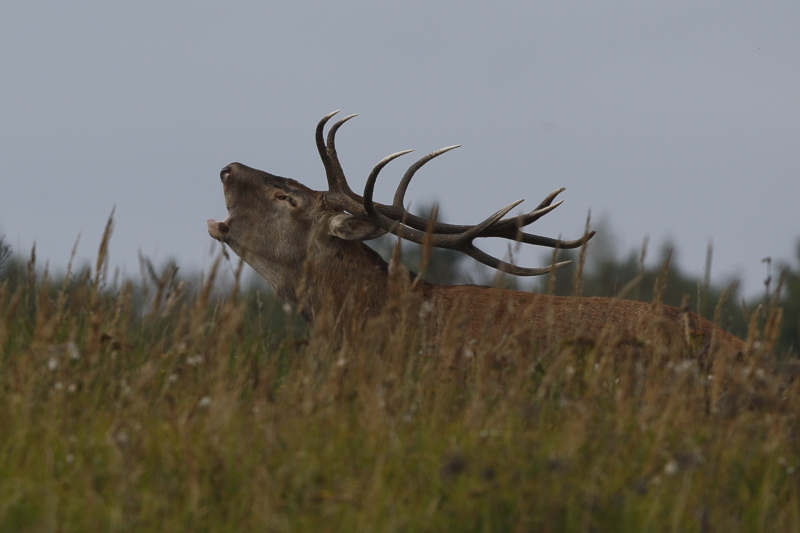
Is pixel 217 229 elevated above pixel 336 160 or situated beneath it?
situated beneath

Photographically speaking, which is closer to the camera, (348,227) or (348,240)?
(348,227)

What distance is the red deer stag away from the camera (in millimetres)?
6977

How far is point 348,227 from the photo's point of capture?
752 cm

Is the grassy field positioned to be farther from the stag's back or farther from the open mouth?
the open mouth

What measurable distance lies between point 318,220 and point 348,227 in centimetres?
37

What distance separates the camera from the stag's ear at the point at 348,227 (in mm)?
7445

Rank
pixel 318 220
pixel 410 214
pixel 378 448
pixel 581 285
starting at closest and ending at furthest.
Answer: pixel 378 448 → pixel 581 285 → pixel 410 214 → pixel 318 220

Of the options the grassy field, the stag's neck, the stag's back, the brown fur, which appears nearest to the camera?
the grassy field

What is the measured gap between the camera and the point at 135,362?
4.40 metres

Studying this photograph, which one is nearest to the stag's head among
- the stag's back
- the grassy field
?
the stag's back

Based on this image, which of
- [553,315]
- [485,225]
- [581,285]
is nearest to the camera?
[581,285]

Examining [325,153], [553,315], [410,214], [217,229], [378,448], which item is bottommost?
[378,448]

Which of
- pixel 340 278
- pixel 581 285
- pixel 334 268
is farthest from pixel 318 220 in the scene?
pixel 581 285

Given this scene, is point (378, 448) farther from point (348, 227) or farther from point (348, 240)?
point (348, 240)
